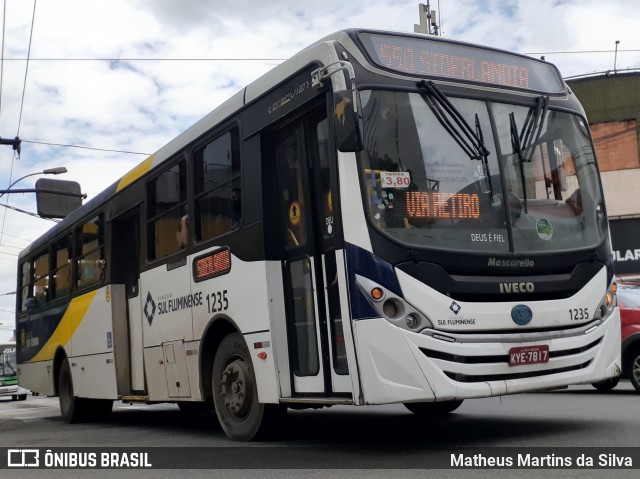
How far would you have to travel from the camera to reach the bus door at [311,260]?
6848 mm

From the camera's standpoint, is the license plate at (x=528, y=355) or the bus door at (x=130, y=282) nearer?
the license plate at (x=528, y=355)

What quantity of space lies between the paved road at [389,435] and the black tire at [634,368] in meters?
0.23

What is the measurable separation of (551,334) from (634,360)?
6.29 m

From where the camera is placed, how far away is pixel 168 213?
9.61 m

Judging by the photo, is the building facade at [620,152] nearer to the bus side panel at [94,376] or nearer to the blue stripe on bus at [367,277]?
the bus side panel at [94,376]

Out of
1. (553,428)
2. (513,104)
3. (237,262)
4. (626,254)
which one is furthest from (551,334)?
(626,254)

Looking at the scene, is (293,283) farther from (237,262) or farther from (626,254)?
(626,254)

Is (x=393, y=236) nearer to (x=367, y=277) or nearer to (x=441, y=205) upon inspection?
(x=367, y=277)

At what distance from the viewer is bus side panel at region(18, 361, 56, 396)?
14358mm

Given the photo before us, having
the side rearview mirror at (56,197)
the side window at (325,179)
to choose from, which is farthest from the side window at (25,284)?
the side window at (325,179)

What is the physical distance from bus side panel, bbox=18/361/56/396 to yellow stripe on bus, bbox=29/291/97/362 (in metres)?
0.18

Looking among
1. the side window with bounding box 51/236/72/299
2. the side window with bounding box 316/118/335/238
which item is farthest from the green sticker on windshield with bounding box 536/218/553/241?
the side window with bounding box 51/236/72/299

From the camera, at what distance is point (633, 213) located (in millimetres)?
30609

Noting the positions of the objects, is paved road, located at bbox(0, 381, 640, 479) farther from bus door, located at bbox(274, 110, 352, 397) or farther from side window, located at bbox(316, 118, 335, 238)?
side window, located at bbox(316, 118, 335, 238)
